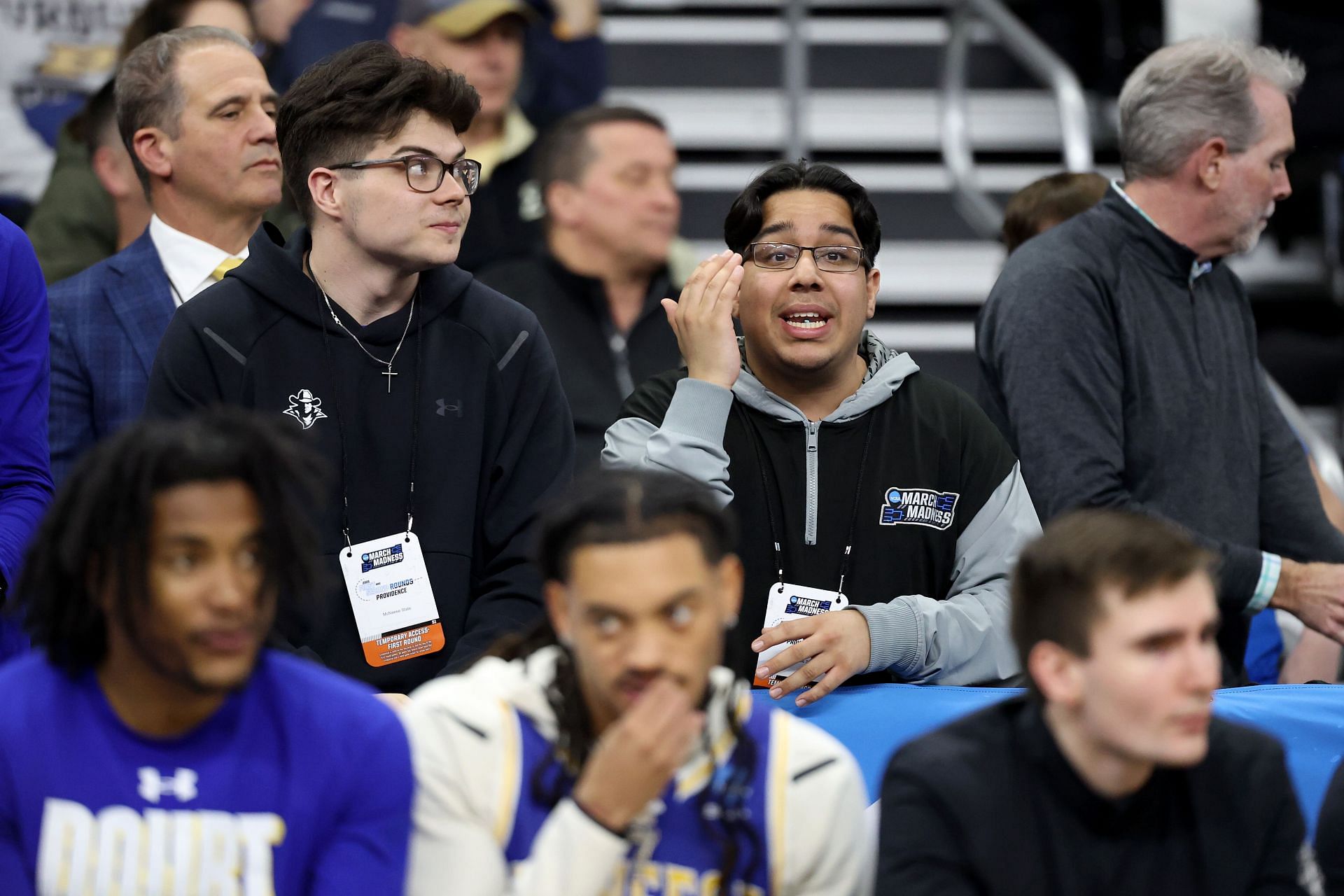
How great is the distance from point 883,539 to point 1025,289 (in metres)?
0.72

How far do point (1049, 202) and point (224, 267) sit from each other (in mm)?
1824

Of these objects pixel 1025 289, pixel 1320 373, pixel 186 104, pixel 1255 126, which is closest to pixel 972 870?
pixel 1025 289

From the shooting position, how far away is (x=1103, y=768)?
188cm

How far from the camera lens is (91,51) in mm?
4957

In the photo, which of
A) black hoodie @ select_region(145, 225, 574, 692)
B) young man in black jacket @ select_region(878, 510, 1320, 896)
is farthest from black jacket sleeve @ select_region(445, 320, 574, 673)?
young man in black jacket @ select_region(878, 510, 1320, 896)

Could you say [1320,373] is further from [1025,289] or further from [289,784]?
[289,784]

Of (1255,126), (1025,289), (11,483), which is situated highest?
(1255,126)

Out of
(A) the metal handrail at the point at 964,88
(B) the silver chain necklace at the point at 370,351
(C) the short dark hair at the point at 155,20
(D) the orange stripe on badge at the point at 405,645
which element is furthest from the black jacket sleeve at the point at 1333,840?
(A) the metal handrail at the point at 964,88

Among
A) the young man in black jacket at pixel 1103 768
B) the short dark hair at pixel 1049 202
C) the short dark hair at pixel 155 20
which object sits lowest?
the young man in black jacket at pixel 1103 768

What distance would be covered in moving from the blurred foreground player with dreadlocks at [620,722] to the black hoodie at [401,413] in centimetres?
71

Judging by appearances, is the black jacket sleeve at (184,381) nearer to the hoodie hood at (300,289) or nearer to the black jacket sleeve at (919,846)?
the hoodie hood at (300,289)

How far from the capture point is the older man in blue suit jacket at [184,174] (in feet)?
10.4

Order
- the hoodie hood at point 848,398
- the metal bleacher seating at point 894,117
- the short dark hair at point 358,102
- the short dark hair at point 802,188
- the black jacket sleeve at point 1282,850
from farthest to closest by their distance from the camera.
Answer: the metal bleacher seating at point 894,117, the short dark hair at point 802,188, the hoodie hood at point 848,398, the short dark hair at point 358,102, the black jacket sleeve at point 1282,850

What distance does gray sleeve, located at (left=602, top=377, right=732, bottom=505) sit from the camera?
2.63 meters
